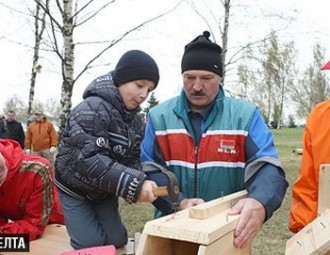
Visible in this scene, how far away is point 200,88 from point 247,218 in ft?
2.48

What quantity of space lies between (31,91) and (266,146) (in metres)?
12.1

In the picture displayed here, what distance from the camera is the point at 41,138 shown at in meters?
10.3

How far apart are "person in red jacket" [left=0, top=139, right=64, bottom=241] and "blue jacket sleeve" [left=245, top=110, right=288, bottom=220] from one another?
142 cm

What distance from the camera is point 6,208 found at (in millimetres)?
2977

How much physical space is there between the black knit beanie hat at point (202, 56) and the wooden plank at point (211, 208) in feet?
2.27

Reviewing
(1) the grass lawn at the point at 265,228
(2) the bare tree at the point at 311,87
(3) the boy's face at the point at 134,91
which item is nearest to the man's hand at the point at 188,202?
(3) the boy's face at the point at 134,91

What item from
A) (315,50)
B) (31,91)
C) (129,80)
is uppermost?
(315,50)

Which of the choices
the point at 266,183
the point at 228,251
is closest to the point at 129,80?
the point at 266,183

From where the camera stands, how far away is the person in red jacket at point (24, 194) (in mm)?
2840

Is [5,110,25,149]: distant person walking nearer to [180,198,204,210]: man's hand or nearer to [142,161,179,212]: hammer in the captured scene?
[180,198,204,210]: man's hand

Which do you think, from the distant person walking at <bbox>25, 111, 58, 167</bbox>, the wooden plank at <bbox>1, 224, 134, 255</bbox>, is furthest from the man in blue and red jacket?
the distant person walking at <bbox>25, 111, 58, 167</bbox>

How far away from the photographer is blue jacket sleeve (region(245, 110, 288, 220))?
195 centimetres

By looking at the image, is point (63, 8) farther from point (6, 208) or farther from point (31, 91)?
point (31, 91)

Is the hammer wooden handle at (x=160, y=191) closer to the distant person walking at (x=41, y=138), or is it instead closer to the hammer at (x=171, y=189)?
the hammer at (x=171, y=189)
